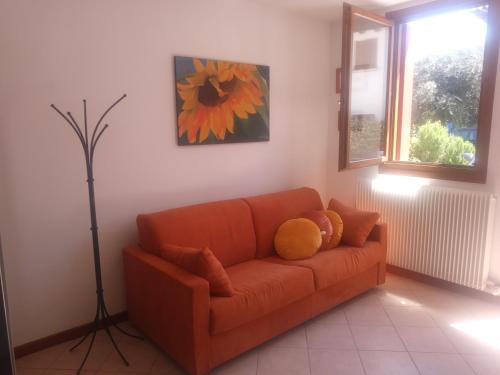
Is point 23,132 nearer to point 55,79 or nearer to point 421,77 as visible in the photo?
point 55,79

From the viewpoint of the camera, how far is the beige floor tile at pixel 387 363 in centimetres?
219

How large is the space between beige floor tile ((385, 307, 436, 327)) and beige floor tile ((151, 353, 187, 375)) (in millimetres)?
1566

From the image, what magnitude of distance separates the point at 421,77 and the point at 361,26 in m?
0.82

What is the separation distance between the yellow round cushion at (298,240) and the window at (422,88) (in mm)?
614

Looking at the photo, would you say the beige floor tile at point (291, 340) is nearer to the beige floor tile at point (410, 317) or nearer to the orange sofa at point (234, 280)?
the orange sofa at point (234, 280)

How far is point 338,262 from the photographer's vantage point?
2.78m

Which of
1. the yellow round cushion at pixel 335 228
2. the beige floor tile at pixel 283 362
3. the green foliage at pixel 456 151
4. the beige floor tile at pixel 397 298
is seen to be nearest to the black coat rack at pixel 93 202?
the beige floor tile at pixel 283 362

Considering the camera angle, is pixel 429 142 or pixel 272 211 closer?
pixel 272 211

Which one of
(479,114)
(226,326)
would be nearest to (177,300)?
(226,326)

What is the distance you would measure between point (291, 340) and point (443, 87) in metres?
2.51

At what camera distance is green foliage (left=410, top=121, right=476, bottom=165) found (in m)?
3.21

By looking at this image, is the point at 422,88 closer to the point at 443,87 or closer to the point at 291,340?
the point at 443,87

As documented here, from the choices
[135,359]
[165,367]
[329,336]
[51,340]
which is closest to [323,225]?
[329,336]

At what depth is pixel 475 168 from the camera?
3025mm
